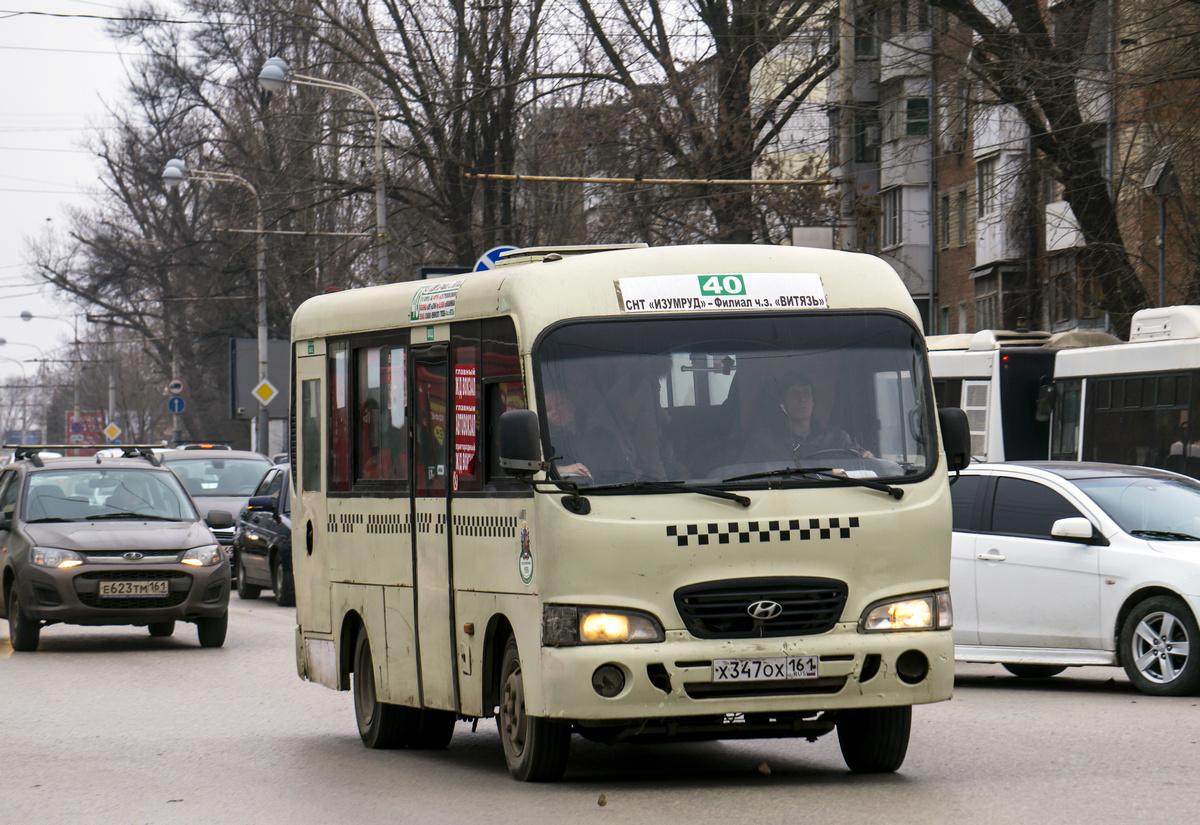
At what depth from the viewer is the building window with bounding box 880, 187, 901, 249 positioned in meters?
52.0

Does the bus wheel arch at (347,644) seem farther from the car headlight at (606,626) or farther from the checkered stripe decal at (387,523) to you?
the car headlight at (606,626)

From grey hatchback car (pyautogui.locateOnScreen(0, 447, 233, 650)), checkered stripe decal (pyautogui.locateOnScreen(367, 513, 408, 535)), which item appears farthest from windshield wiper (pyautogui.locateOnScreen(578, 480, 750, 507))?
grey hatchback car (pyautogui.locateOnScreen(0, 447, 233, 650))

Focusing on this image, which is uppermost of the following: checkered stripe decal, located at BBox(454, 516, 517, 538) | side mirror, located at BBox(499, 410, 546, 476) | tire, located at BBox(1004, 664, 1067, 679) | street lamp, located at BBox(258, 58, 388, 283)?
street lamp, located at BBox(258, 58, 388, 283)

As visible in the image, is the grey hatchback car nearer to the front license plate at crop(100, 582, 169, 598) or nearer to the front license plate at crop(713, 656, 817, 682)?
the front license plate at crop(100, 582, 169, 598)

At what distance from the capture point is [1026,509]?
45.5ft

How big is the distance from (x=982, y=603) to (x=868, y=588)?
18.4 ft

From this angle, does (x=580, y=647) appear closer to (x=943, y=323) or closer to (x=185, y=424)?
(x=943, y=323)

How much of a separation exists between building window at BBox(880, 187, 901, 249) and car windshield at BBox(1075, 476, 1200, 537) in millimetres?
38690

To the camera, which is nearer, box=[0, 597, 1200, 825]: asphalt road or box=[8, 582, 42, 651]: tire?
box=[0, 597, 1200, 825]: asphalt road

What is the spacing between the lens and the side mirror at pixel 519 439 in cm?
823

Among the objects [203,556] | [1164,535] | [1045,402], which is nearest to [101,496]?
[203,556]

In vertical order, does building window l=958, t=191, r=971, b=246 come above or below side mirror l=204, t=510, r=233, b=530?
above

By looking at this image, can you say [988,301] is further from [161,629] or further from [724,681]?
[724,681]

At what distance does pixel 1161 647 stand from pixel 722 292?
17.8 ft
